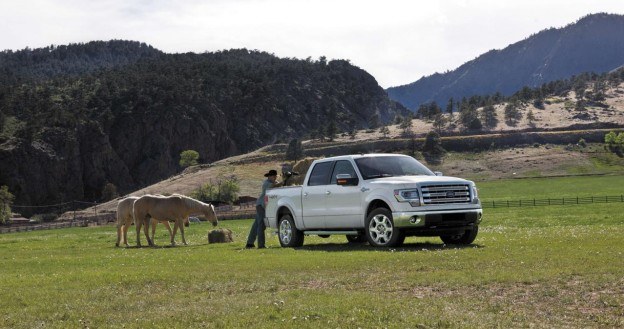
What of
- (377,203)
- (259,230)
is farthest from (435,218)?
(259,230)

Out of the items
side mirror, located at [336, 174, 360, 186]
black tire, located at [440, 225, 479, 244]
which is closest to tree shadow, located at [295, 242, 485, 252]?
black tire, located at [440, 225, 479, 244]

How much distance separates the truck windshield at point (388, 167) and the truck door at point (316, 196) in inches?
51.5

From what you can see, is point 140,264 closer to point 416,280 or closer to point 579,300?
point 416,280

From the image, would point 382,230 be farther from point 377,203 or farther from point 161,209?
point 161,209

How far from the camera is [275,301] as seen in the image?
1077cm

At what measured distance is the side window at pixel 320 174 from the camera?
21.8 m

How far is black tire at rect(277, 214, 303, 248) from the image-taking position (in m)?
22.5

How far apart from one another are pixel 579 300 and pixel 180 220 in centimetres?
2017

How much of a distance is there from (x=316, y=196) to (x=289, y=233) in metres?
1.85

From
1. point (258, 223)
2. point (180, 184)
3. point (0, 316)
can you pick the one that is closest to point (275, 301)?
point (0, 316)

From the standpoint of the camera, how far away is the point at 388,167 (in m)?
21.0

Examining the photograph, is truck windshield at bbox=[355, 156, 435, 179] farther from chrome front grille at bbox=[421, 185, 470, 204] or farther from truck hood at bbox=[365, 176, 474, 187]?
chrome front grille at bbox=[421, 185, 470, 204]

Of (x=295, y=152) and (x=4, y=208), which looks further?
(x=295, y=152)

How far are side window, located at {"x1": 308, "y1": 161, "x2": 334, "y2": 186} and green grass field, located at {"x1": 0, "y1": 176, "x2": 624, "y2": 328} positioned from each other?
331 cm
